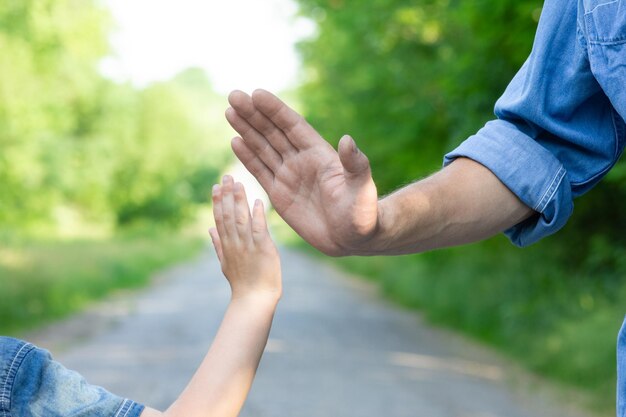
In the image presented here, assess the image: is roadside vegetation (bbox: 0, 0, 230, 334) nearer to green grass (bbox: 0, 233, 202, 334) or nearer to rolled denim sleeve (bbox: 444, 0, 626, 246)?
green grass (bbox: 0, 233, 202, 334)

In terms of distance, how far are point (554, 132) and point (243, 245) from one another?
0.54 m

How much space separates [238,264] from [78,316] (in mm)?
15261

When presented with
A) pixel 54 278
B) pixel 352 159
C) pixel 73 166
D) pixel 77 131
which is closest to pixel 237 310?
pixel 352 159

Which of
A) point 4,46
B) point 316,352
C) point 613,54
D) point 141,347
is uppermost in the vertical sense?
point 4,46

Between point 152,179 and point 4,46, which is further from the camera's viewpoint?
point 152,179

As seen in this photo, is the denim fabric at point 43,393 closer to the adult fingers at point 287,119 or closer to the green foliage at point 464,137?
the adult fingers at point 287,119

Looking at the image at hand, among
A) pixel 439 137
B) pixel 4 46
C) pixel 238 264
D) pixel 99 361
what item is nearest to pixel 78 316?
pixel 99 361

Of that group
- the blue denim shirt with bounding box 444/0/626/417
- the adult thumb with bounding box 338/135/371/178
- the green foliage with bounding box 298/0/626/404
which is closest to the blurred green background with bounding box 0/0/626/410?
the green foliage with bounding box 298/0/626/404

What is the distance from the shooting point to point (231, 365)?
5.93 ft

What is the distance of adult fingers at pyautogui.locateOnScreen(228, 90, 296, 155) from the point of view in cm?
177

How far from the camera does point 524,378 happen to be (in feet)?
35.3

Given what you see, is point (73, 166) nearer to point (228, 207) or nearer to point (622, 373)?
point (228, 207)

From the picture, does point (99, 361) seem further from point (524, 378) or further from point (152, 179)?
point (152, 179)

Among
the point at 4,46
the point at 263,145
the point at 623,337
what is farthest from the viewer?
the point at 4,46
